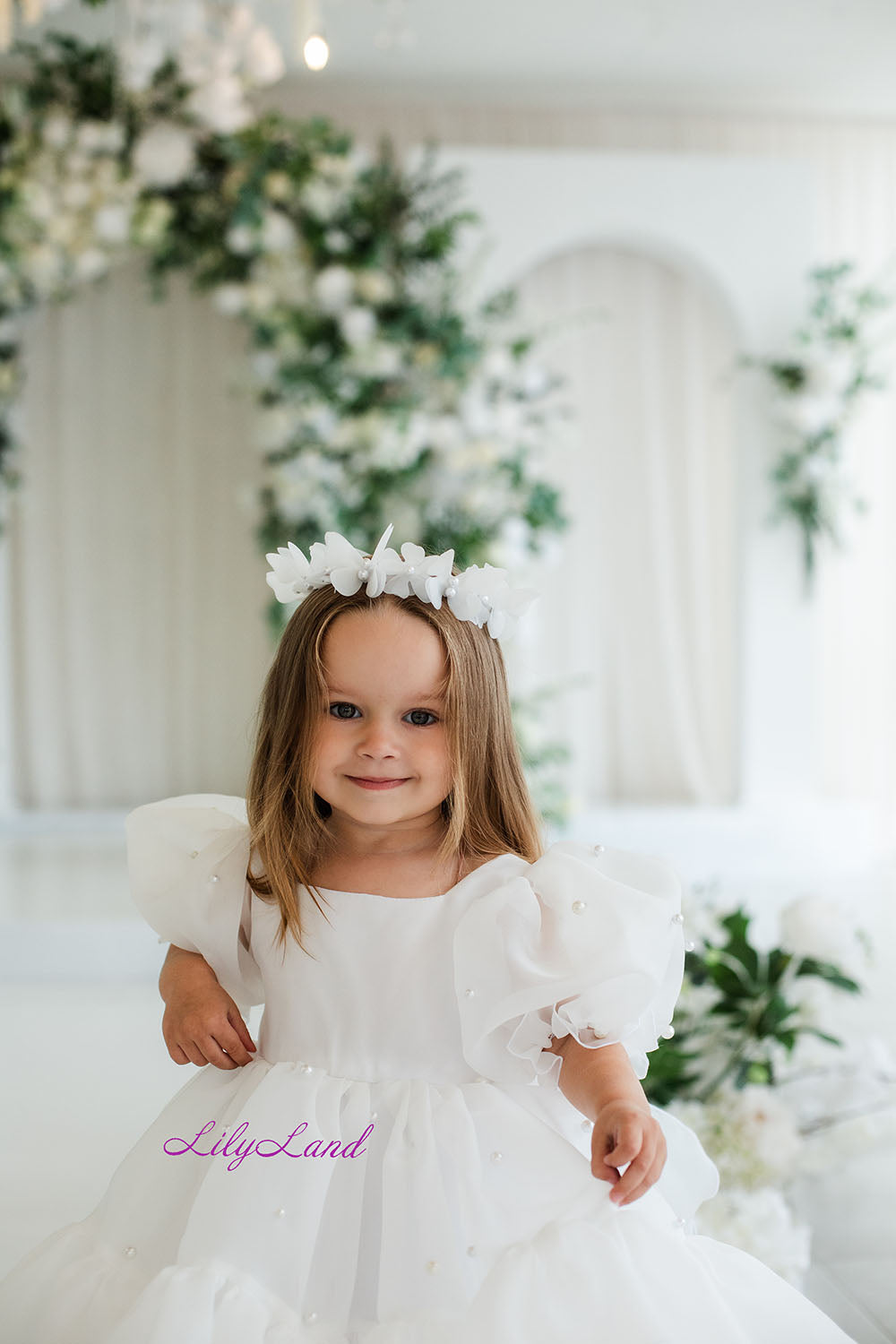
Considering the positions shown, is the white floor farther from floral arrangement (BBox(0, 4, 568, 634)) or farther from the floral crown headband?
floral arrangement (BBox(0, 4, 568, 634))

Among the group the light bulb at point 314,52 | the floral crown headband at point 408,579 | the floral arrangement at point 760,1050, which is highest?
Answer: the light bulb at point 314,52

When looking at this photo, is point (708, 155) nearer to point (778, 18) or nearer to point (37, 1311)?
point (778, 18)

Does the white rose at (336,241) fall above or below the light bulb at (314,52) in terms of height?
above

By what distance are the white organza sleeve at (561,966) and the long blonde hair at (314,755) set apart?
0.10 meters

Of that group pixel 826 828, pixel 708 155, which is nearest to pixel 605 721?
pixel 826 828

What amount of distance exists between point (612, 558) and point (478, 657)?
3.94m

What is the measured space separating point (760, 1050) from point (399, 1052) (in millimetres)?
1097

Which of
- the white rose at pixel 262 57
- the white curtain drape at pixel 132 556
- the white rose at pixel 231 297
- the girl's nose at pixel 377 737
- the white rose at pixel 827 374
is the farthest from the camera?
the white curtain drape at pixel 132 556

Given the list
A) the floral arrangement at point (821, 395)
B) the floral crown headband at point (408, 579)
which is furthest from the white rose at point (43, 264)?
the floral crown headband at point (408, 579)

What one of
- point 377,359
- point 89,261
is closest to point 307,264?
point 377,359

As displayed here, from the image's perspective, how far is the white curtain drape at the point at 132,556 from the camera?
16.1 feet

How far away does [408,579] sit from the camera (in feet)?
4.12

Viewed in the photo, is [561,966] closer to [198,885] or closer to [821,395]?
[198,885]

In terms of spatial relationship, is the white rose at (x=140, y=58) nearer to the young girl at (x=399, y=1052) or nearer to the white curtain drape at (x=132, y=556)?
the white curtain drape at (x=132, y=556)
